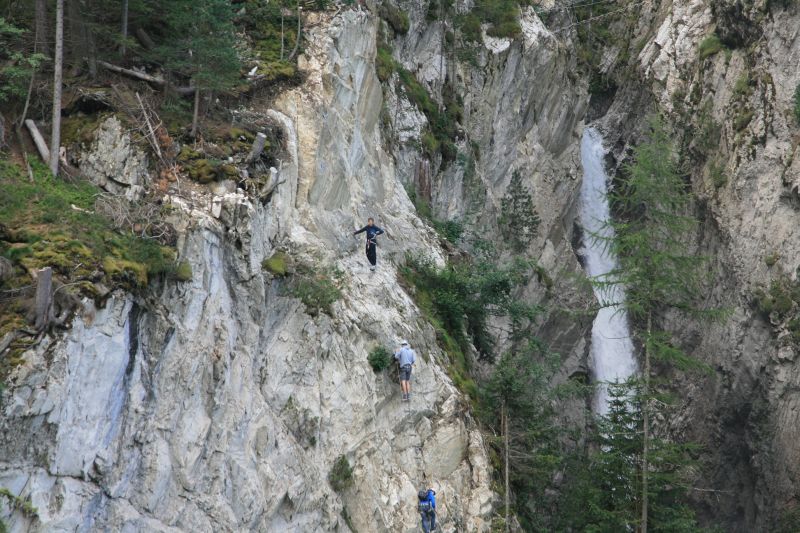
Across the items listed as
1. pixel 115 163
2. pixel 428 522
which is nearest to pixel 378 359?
pixel 428 522

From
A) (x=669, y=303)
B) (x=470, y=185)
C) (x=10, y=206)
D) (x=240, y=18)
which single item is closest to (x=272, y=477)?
(x=10, y=206)

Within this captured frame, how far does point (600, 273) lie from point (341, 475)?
27.2m

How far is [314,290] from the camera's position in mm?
19547

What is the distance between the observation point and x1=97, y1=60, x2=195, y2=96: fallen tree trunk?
1998 cm

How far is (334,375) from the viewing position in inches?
772

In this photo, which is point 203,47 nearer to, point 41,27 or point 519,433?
point 41,27

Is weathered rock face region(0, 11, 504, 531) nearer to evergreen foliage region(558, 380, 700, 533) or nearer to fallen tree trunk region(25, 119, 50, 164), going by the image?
fallen tree trunk region(25, 119, 50, 164)

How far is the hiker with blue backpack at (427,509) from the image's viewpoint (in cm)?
2000

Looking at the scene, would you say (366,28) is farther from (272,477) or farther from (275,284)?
(272,477)

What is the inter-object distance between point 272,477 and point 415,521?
461 centimetres

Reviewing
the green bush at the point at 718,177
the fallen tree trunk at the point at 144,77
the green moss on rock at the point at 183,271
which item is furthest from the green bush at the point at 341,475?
the green bush at the point at 718,177

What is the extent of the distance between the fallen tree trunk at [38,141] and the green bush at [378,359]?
28.0 ft

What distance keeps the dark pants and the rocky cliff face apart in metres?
0.39

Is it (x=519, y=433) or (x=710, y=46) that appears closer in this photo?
(x=519, y=433)
